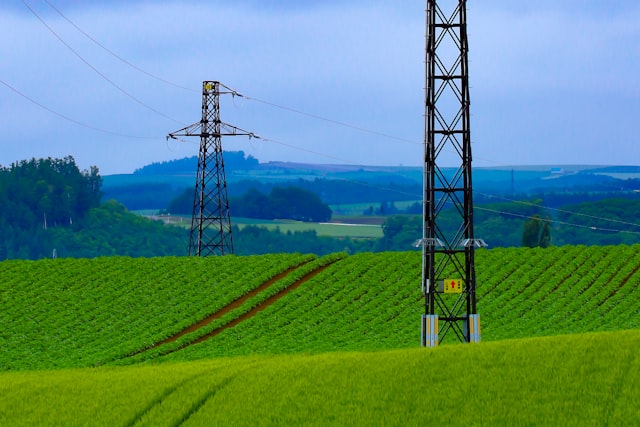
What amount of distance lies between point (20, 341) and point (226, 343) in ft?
31.6

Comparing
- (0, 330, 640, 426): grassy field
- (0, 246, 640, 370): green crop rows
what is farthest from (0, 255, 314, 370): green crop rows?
(0, 330, 640, 426): grassy field

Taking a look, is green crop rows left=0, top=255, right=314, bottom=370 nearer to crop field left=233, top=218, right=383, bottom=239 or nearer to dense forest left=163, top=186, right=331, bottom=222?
crop field left=233, top=218, right=383, bottom=239

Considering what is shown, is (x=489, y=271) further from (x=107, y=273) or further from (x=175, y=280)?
(x=107, y=273)

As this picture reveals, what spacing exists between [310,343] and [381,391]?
1983cm

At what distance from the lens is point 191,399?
100ft

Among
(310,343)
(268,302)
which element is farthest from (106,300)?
(310,343)

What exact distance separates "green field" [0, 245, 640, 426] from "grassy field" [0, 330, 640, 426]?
2.4 inches

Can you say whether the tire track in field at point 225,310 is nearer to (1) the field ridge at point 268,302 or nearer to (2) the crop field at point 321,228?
(1) the field ridge at point 268,302

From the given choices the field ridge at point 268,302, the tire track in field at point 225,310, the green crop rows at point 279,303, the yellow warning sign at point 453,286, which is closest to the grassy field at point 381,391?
the yellow warning sign at point 453,286

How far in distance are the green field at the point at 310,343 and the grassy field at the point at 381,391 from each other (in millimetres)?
62

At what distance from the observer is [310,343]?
49531mm

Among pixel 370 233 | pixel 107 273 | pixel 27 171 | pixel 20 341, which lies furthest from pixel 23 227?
pixel 20 341

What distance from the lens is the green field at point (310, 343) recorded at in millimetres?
28797

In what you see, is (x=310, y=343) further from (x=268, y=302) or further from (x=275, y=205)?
(x=275, y=205)
